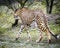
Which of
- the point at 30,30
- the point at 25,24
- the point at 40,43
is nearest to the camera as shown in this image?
the point at 40,43

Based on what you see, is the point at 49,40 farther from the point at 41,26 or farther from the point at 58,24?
the point at 58,24

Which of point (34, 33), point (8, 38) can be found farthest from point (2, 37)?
point (34, 33)

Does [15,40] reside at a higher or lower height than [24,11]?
lower

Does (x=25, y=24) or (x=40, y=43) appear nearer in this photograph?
(x=40, y=43)

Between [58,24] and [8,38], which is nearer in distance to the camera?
[8,38]

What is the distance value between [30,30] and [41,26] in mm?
2302

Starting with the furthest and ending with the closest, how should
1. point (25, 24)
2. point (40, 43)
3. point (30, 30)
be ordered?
point (30, 30), point (25, 24), point (40, 43)

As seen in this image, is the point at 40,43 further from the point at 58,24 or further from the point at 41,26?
the point at 58,24

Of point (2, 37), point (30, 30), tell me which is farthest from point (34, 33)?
point (2, 37)

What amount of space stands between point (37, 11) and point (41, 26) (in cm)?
74

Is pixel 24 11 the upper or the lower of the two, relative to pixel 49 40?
upper

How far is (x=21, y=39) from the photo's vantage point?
47.5 feet

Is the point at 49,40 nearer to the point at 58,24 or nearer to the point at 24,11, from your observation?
the point at 24,11

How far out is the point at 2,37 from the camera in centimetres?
1523
